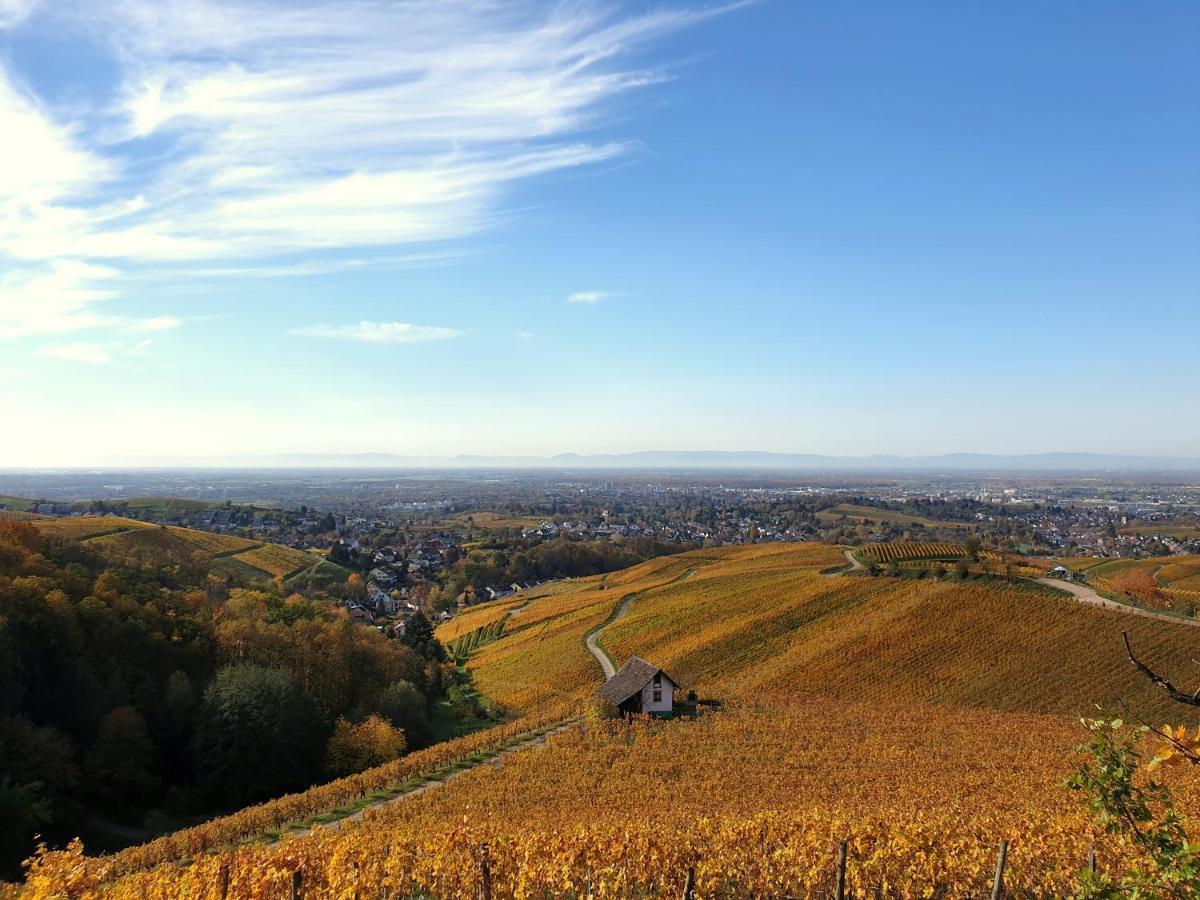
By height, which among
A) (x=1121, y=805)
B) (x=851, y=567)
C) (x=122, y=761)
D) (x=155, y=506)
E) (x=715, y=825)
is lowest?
(x=122, y=761)

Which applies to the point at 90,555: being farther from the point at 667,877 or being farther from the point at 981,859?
the point at 981,859

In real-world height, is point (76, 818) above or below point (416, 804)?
below

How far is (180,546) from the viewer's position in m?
95.4

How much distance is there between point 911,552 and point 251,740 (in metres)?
69.3

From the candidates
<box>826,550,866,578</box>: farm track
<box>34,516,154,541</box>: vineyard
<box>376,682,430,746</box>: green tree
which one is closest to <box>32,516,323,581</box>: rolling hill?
<box>34,516,154,541</box>: vineyard

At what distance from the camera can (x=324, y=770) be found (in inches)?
1529

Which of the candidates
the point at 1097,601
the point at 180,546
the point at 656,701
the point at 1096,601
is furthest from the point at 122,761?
the point at 180,546

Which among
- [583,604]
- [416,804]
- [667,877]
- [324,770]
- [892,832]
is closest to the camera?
[667,877]

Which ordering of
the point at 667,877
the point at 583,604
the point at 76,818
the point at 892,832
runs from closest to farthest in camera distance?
the point at 667,877 < the point at 892,832 < the point at 76,818 < the point at 583,604

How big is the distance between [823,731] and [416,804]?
19.6 metres

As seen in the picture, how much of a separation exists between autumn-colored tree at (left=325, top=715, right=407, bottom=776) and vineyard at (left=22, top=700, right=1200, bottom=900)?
10568 mm

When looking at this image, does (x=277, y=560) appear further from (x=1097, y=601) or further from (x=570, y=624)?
(x=1097, y=601)

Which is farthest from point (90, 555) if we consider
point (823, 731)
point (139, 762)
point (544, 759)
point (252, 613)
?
point (823, 731)

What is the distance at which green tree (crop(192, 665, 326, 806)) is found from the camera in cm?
3578
